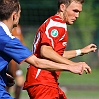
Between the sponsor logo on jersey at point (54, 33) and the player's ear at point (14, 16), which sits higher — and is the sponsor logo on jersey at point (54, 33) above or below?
below

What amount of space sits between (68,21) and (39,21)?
11.3 m

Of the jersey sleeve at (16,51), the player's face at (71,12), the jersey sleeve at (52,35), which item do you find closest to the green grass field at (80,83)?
the player's face at (71,12)

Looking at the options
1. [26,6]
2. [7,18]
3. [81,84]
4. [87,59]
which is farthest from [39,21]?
[7,18]

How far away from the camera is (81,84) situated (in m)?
15.4

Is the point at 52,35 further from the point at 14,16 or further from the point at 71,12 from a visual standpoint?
the point at 14,16

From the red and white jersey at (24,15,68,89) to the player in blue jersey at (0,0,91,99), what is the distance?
0.99m

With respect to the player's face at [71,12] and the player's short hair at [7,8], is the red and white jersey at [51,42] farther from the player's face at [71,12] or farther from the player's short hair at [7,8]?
the player's short hair at [7,8]

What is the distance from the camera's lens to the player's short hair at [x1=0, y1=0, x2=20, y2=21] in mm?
5059

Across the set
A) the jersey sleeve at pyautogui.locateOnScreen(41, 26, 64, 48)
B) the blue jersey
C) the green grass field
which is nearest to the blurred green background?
the green grass field

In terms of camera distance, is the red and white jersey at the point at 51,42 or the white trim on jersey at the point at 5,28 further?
the red and white jersey at the point at 51,42

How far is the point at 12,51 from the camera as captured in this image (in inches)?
192

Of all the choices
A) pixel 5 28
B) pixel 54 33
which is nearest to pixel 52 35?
pixel 54 33

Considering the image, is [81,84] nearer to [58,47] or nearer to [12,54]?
[58,47]

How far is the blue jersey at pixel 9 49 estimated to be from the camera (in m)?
4.86
